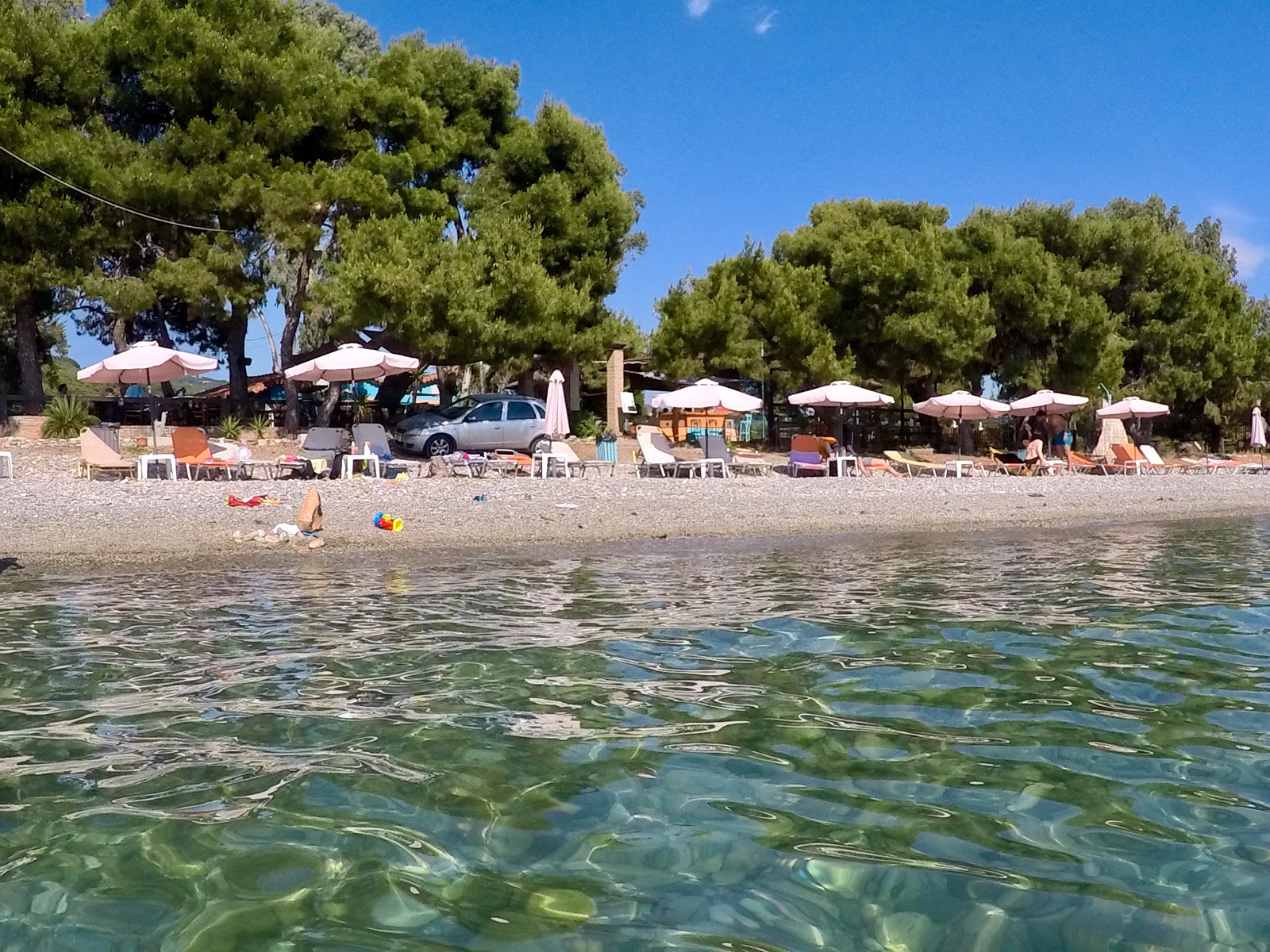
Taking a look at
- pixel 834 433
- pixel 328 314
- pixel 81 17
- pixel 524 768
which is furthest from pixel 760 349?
pixel 524 768

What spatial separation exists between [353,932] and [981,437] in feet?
102

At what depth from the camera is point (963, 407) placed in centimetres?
2400

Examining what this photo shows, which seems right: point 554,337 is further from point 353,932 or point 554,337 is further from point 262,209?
point 353,932

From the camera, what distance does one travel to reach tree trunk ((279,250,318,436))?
2284 centimetres

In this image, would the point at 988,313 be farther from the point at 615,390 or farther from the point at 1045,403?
the point at 615,390

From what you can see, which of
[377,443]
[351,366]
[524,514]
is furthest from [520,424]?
A: [524,514]

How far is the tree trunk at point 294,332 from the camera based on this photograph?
22844 millimetres

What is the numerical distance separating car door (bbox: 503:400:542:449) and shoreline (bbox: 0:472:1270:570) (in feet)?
12.6

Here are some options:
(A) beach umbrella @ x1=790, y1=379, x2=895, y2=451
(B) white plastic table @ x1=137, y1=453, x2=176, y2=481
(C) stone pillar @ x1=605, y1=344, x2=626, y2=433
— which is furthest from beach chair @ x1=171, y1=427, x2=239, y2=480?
(C) stone pillar @ x1=605, y1=344, x2=626, y2=433

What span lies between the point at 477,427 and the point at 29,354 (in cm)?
1036

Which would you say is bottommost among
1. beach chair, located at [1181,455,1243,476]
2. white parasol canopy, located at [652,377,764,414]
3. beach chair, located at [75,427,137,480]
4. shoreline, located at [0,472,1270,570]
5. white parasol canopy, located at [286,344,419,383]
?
shoreline, located at [0,472,1270,570]

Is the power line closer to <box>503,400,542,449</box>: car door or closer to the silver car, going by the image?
the silver car

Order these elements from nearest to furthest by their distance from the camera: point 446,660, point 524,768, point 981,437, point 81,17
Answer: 1. point 524,768
2. point 446,660
3. point 81,17
4. point 981,437

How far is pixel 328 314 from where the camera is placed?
89.6ft
